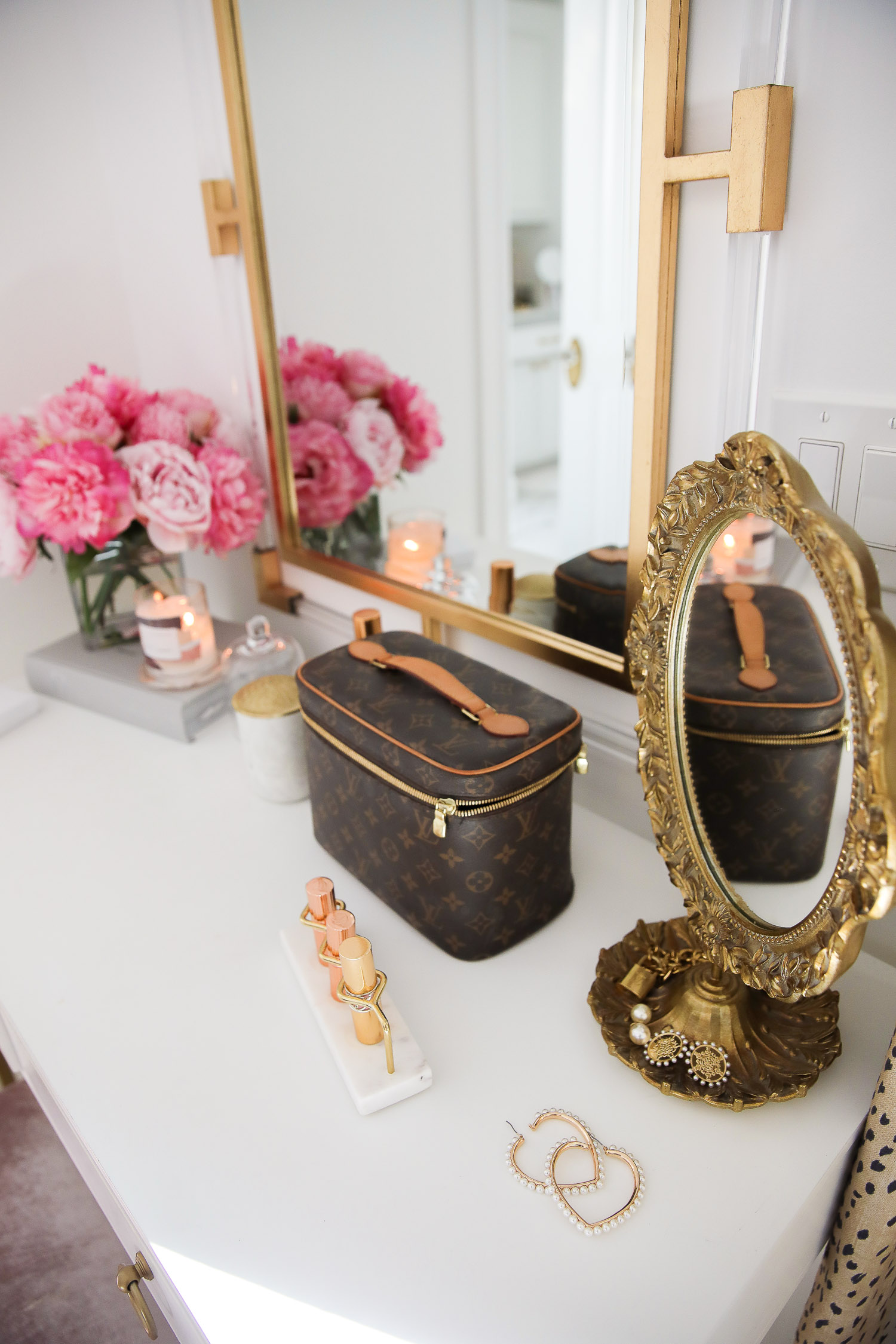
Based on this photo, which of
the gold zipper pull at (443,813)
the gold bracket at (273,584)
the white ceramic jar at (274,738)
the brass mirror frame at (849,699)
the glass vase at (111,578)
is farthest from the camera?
the gold bracket at (273,584)

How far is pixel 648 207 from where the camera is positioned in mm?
647

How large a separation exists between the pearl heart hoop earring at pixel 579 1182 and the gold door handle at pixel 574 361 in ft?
1.93

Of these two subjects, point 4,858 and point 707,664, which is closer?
point 707,664

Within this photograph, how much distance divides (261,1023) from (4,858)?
371mm

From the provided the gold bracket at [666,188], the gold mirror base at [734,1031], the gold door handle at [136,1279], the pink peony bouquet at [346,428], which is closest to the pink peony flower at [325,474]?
the pink peony bouquet at [346,428]

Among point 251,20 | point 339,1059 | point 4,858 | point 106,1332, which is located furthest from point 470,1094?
point 251,20

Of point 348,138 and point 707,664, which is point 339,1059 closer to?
point 707,664

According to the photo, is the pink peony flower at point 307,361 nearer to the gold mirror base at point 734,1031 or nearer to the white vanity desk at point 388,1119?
the white vanity desk at point 388,1119

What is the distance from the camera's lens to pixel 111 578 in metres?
1.17

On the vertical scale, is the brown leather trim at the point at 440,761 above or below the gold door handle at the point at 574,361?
below

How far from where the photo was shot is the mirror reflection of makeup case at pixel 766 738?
1.79 feet

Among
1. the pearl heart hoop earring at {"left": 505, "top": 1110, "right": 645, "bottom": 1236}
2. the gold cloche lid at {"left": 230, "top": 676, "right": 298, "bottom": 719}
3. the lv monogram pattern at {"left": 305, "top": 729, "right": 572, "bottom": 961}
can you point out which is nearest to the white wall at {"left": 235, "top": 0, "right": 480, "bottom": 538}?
the gold cloche lid at {"left": 230, "top": 676, "right": 298, "bottom": 719}

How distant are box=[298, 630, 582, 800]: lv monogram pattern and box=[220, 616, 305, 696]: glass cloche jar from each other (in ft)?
0.64

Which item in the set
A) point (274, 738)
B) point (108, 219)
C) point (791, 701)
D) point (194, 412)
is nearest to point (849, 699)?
point (791, 701)
